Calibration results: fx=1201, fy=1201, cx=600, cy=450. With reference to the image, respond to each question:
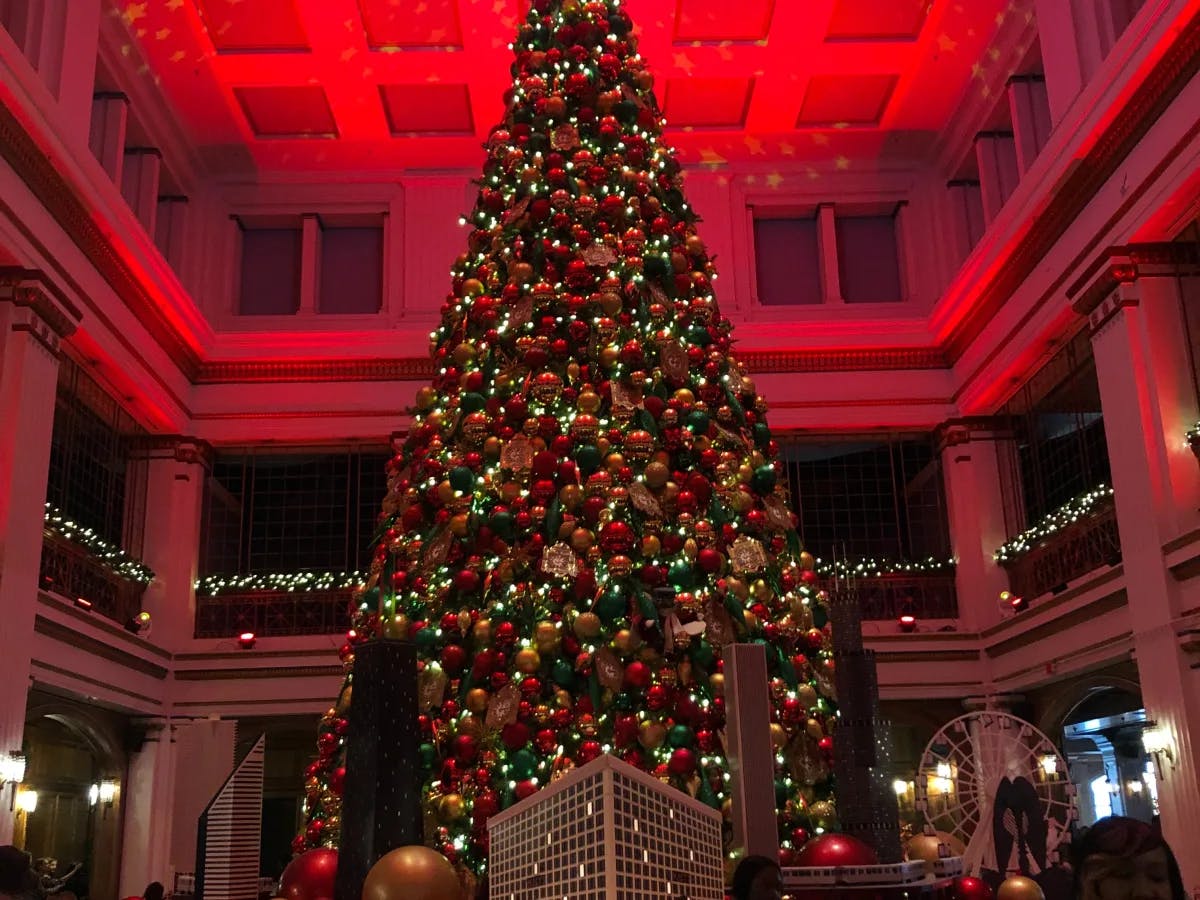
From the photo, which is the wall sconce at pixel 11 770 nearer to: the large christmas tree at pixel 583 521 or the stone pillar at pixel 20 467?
the stone pillar at pixel 20 467

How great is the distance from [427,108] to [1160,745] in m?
9.88

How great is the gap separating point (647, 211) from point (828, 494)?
29.1ft

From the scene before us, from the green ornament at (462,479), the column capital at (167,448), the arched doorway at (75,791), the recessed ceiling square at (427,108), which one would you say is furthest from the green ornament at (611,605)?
the column capital at (167,448)

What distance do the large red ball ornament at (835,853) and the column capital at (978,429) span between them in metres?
10.2

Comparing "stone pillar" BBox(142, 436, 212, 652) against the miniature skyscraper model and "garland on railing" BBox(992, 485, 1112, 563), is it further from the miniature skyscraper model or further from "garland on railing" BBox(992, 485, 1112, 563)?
the miniature skyscraper model

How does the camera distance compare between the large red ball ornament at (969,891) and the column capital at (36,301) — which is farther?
the column capital at (36,301)

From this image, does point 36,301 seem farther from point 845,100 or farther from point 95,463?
point 845,100

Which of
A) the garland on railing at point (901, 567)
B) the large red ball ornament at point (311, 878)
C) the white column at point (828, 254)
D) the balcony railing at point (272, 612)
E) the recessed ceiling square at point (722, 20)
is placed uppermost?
the recessed ceiling square at point (722, 20)

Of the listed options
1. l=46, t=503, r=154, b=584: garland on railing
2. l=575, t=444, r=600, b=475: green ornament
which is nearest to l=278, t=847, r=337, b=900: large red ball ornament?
l=575, t=444, r=600, b=475: green ornament

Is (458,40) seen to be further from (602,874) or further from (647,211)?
(602,874)

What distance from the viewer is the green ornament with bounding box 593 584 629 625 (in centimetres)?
475

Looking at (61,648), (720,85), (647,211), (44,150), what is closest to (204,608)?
(61,648)

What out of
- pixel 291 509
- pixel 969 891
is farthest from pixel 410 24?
pixel 969 891

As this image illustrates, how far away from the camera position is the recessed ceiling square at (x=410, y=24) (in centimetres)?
1224
